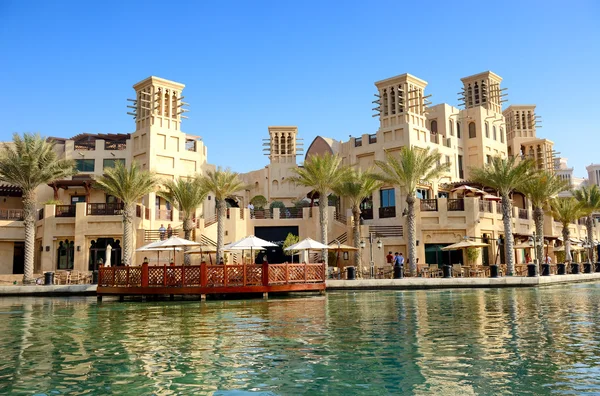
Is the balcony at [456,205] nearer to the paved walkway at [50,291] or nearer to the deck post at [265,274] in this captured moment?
the deck post at [265,274]

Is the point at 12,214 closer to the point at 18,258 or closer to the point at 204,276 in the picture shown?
the point at 18,258

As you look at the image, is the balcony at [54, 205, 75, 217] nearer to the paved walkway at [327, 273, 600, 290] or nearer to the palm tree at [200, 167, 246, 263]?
the palm tree at [200, 167, 246, 263]

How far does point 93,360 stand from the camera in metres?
10.4

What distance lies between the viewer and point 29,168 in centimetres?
3497

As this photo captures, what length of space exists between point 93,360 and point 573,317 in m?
12.5

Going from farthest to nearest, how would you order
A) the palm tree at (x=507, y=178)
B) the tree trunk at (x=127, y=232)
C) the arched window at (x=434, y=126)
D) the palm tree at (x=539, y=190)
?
the arched window at (x=434, y=126)
the palm tree at (x=539, y=190)
the palm tree at (x=507, y=178)
the tree trunk at (x=127, y=232)

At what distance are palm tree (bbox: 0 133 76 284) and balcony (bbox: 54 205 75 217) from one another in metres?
6.10

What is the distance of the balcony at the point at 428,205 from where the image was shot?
43.8 metres

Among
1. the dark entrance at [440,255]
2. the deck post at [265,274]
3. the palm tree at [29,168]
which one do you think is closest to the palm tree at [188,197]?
the palm tree at [29,168]

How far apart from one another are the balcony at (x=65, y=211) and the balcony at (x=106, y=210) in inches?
51.5

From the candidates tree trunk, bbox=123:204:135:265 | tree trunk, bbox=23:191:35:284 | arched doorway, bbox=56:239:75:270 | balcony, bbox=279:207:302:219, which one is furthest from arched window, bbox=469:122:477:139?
tree trunk, bbox=23:191:35:284

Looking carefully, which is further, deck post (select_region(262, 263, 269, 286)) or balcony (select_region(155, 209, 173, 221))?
balcony (select_region(155, 209, 173, 221))

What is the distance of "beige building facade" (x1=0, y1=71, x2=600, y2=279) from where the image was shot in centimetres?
4191

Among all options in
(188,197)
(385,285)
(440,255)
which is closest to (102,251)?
(188,197)
